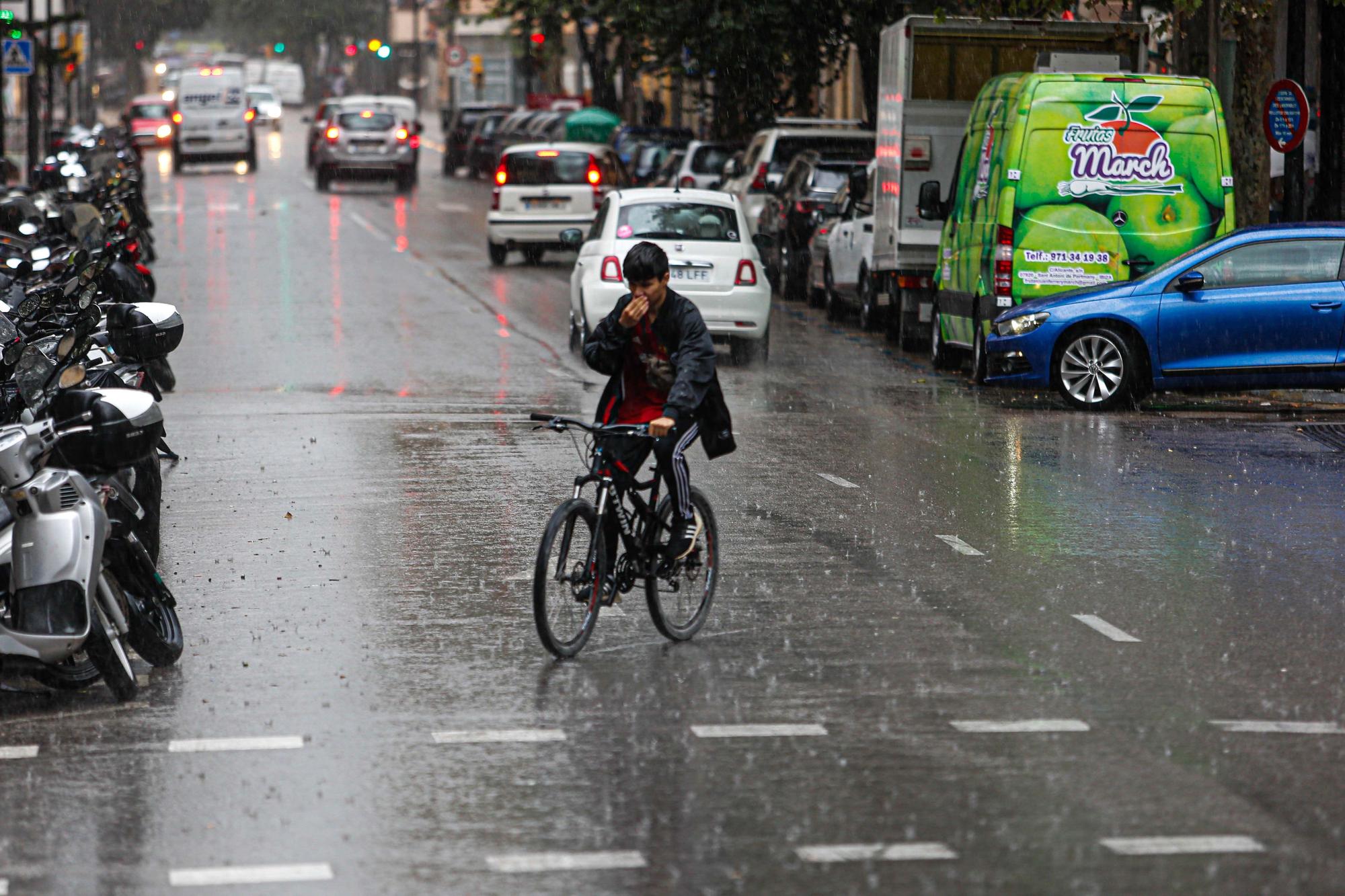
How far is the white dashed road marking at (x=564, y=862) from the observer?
562 centimetres

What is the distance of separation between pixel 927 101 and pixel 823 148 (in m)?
7.49

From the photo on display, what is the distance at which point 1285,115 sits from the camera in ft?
63.3

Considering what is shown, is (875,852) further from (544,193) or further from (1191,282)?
(544,193)

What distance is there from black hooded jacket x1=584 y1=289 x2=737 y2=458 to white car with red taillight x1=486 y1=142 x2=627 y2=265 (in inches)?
881

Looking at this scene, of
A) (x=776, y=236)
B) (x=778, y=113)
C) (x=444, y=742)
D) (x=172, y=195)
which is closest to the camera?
(x=444, y=742)

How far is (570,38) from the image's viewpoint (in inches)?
4299

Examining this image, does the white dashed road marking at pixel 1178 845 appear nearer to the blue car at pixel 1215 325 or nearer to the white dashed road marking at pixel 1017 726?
the white dashed road marking at pixel 1017 726

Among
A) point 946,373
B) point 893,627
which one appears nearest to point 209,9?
point 946,373

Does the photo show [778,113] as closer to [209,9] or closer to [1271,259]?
[1271,259]

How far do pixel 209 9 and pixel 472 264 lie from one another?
8403 cm

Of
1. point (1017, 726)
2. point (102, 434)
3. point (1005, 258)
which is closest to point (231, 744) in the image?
point (102, 434)

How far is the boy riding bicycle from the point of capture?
819 cm

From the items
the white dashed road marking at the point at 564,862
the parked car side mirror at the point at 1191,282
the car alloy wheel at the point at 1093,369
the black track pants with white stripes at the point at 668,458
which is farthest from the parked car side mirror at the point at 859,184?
the white dashed road marking at the point at 564,862

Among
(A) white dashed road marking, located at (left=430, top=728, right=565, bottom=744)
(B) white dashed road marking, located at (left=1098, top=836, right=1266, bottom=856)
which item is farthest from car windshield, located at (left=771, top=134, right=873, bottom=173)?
(B) white dashed road marking, located at (left=1098, top=836, right=1266, bottom=856)
